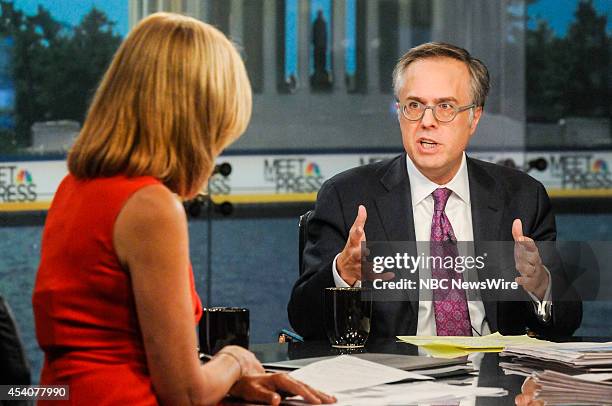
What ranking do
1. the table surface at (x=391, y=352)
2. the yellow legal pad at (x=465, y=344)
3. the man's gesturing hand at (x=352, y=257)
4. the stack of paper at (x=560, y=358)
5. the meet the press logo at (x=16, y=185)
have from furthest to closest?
1. the meet the press logo at (x=16, y=185)
2. the man's gesturing hand at (x=352, y=257)
3. the yellow legal pad at (x=465, y=344)
4. the stack of paper at (x=560, y=358)
5. the table surface at (x=391, y=352)

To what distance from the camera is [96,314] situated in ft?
3.98

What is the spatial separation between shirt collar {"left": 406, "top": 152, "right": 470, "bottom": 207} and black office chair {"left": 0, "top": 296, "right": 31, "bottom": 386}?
47.9 inches

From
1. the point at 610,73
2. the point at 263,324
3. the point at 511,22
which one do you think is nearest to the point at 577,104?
the point at 610,73

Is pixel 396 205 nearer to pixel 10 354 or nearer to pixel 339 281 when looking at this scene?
pixel 339 281

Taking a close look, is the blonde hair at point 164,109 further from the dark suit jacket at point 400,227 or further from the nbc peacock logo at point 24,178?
the nbc peacock logo at point 24,178

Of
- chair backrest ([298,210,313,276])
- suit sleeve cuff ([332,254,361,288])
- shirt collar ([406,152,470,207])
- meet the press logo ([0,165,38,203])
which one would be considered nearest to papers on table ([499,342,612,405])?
suit sleeve cuff ([332,254,361,288])

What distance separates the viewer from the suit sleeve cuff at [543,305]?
2.03m

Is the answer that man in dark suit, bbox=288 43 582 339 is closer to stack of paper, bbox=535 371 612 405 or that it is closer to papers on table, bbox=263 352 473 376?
papers on table, bbox=263 352 473 376

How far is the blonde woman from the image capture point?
1187mm

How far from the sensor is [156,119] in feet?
4.01

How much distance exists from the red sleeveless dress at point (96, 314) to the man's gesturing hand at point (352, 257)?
79cm

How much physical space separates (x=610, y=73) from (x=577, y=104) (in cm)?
28

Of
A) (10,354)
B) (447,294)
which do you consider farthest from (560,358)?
(10,354)

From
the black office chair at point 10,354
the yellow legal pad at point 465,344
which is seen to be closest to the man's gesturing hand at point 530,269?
the yellow legal pad at point 465,344
